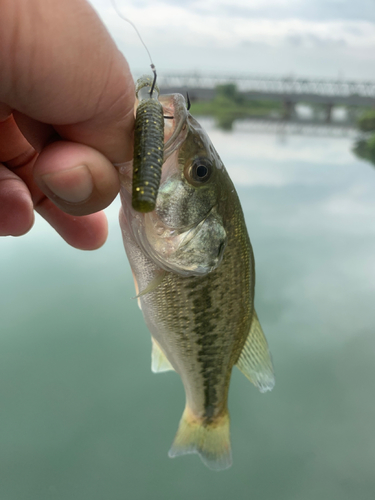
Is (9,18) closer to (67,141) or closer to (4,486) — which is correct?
(67,141)

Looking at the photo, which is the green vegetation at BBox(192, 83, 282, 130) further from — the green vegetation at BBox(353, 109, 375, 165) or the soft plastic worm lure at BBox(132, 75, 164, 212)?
the soft plastic worm lure at BBox(132, 75, 164, 212)

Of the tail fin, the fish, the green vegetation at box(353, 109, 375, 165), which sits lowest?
the green vegetation at box(353, 109, 375, 165)

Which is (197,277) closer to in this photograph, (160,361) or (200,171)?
(200,171)

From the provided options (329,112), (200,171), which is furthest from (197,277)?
(329,112)

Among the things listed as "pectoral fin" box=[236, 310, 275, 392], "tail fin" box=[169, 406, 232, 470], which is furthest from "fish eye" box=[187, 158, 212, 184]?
"tail fin" box=[169, 406, 232, 470]

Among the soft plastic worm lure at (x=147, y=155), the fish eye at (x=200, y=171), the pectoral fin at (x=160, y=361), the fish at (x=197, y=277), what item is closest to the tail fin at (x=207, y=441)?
the fish at (x=197, y=277)

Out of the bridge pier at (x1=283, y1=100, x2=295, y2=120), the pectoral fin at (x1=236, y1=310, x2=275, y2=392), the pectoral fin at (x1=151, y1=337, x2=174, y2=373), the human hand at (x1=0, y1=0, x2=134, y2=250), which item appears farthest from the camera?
the bridge pier at (x1=283, y1=100, x2=295, y2=120)

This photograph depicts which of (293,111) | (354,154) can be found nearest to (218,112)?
(293,111)

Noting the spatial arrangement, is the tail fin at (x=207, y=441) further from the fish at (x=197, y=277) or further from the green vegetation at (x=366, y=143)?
the green vegetation at (x=366, y=143)

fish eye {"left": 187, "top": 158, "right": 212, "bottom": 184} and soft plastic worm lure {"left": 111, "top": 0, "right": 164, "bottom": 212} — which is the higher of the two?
soft plastic worm lure {"left": 111, "top": 0, "right": 164, "bottom": 212}
